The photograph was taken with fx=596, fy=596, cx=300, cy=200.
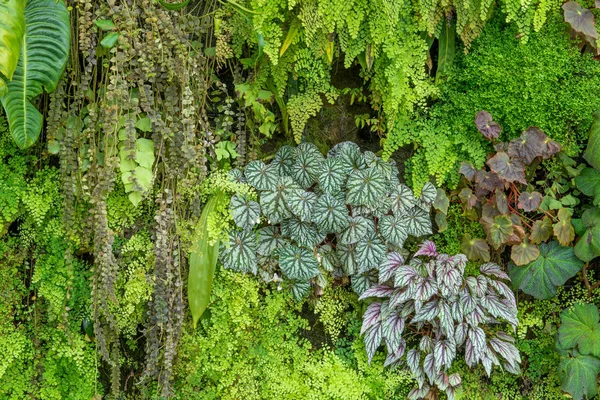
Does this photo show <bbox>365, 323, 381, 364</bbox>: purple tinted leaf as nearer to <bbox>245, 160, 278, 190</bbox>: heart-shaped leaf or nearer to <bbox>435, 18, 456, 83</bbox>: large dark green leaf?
<bbox>245, 160, 278, 190</bbox>: heart-shaped leaf

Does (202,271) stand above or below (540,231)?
below

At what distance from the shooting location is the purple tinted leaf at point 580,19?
8.86 ft

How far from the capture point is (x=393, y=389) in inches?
120

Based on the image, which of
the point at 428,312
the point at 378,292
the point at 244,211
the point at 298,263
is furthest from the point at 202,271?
the point at 428,312

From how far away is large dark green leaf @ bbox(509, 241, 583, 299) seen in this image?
293cm

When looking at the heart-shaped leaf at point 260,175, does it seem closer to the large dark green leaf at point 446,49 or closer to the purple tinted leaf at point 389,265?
the purple tinted leaf at point 389,265

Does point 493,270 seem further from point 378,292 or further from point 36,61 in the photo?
point 36,61

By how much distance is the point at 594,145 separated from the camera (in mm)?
2785

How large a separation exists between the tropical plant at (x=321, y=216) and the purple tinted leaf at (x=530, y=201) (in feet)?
1.37

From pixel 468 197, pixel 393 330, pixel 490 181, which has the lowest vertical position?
pixel 393 330

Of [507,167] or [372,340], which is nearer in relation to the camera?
[507,167]

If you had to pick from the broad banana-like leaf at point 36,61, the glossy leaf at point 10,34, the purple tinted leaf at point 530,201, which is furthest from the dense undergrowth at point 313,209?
the glossy leaf at point 10,34

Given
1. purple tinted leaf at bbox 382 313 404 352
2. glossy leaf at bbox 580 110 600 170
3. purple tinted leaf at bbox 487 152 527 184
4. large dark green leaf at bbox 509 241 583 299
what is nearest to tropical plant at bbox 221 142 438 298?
purple tinted leaf at bbox 382 313 404 352

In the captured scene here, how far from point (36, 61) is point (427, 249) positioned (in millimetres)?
1974
